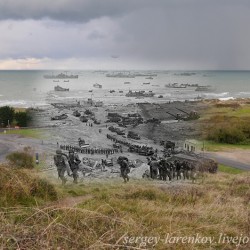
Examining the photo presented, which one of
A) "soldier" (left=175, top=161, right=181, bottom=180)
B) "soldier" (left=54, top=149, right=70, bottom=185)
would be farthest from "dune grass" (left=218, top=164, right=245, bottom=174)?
"soldier" (left=54, top=149, right=70, bottom=185)

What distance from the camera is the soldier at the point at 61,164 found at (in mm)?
12756

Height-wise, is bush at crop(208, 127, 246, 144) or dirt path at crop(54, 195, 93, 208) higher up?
dirt path at crop(54, 195, 93, 208)

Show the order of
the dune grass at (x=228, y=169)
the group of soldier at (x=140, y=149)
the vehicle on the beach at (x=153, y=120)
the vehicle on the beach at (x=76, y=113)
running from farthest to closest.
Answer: the dune grass at (x=228, y=169), the vehicle on the beach at (x=76, y=113), the vehicle on the beach at (x=153, y=120), the group of soldier at (x=140, y=149)

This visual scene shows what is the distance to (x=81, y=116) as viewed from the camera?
49.8 ft

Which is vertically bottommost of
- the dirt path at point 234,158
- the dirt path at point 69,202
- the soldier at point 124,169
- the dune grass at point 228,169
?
the dirt path at point 234,158

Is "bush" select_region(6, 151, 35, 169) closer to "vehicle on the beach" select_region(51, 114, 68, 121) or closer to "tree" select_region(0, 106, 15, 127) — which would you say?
"vehicle on the beach" select_region(51, 114, 68, 121)

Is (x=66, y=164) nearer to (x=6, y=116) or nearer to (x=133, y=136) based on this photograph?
(x=133, y=136)

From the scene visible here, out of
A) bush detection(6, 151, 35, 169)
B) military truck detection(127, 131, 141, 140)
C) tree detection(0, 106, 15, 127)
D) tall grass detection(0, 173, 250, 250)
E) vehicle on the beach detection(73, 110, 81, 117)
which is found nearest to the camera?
tall grass detection(0, 173, 250, 250)

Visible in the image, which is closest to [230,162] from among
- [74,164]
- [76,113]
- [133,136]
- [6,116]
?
[133,136]

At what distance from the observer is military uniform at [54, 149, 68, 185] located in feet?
41.8

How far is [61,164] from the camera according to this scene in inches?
509

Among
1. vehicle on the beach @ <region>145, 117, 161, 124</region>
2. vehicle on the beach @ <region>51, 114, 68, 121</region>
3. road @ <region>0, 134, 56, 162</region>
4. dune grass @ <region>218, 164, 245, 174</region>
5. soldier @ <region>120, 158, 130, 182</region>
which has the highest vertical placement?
vehicle on the beach @ <region>51, 114, 68, 121</region>

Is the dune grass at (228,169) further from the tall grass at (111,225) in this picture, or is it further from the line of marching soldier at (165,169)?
the tall grass at (111,225)

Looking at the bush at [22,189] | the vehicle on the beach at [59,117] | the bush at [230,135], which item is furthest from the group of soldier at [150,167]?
the bush at [230,135]
